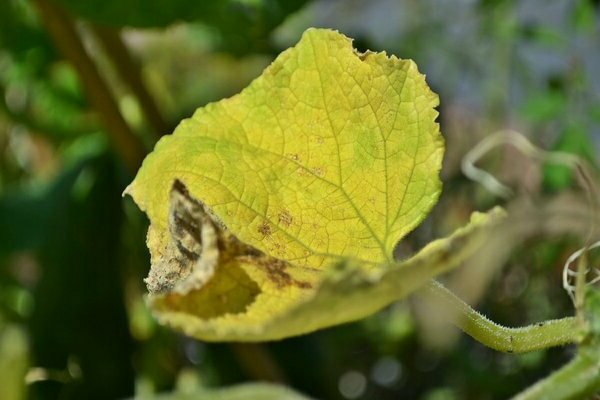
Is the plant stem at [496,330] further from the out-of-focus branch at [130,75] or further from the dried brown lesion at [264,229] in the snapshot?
the out-of-focus branch at [130,75]

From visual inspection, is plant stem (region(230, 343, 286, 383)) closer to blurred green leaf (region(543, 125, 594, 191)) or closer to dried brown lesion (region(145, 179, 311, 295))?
blurred green leaf (region(543, 125, 594, 191))

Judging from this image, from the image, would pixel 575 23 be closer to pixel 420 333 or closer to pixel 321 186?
pixel 420 333

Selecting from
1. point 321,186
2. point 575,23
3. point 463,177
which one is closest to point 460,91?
point 463,177

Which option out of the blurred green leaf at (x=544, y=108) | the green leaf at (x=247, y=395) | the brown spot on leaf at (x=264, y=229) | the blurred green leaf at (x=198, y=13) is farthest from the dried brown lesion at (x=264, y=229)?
the blurred green leaf at (x=544, y=108)

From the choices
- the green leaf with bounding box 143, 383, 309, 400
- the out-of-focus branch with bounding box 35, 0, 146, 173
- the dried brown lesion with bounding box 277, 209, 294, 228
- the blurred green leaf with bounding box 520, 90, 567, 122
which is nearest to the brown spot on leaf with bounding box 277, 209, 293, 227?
the dried brown lesion with bounding box 277, 209, 294, 228

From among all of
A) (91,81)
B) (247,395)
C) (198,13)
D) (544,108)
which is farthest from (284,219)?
(544,108)
